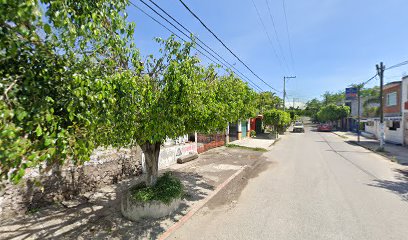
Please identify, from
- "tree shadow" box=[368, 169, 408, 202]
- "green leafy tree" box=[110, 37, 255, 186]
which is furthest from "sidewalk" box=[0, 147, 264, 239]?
"tree shadow" box=[368, 169, 408, 202]

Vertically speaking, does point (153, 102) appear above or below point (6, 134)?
above

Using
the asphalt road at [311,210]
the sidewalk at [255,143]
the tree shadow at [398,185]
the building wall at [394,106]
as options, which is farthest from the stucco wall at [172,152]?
the building wall at [394,106]

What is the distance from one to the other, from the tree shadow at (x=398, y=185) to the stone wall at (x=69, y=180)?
8.68 m

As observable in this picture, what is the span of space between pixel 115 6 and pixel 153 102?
1634 millimetres

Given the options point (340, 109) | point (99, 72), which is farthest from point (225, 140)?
point (340, 109)

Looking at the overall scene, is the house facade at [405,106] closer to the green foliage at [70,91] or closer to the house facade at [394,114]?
the house facade at [394,114]

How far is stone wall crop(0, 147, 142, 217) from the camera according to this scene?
197 inches

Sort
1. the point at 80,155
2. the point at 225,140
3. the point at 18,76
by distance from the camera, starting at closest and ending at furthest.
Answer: the point at 18,76 < the point at 80,155 < the point at 225,140

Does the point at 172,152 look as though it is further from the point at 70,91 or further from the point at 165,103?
the point at 70,91

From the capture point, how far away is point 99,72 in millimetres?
3205

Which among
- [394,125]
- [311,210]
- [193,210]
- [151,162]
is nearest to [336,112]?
[394,125]

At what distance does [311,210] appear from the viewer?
5566 mm

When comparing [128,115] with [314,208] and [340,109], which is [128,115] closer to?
[314,208]

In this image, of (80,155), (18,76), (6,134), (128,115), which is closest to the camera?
(6,134)
